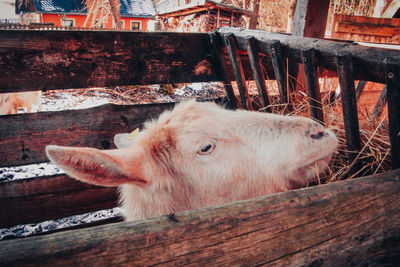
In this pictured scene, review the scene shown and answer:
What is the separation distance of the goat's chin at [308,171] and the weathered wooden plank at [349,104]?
1.19ft

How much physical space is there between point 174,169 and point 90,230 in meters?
1.19

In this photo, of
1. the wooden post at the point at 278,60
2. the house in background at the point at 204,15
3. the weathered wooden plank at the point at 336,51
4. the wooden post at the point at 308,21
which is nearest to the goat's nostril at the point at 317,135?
the weathered wooden plank at the point at 336,51

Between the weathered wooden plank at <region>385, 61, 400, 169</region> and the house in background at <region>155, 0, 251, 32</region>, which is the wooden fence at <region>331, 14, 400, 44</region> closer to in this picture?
the weathered wooden plank at <region>385, 61, 400, 169</region>

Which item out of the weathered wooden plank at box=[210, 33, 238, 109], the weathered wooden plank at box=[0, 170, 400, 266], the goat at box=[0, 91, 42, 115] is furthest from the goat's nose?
the goat at box=[0, 91, 42, 115]

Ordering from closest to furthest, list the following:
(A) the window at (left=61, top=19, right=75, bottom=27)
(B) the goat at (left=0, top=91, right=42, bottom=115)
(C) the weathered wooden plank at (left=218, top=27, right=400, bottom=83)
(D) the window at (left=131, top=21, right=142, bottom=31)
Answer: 1. (C) the weathered wooden plank at (left=218, top=27, right=400, bottom=83)
2. (B) the goat at (left=0, top=91, right=42, bottom=115)
3. (A) the window at (left=61, top=19, right=75, bottom=27)
4. (D) the window at (left=131, top=21, right=142, bottom=31)

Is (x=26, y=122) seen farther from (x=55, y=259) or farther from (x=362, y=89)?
(x=362, y=89)

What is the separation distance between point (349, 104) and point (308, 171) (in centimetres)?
62

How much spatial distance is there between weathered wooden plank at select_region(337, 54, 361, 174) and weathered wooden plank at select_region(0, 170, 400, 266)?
1039 mm

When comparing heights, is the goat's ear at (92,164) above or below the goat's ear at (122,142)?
above

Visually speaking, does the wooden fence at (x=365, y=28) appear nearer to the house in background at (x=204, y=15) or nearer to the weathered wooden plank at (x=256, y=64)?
the weathered wooden plank at (x=256, y=64)

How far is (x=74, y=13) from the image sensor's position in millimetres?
37281

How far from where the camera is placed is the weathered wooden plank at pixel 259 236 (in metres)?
0.75

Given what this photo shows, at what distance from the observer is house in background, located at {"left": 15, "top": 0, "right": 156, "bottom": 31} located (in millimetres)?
37125

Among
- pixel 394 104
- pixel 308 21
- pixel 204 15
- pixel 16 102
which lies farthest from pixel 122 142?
pixel 204 15
